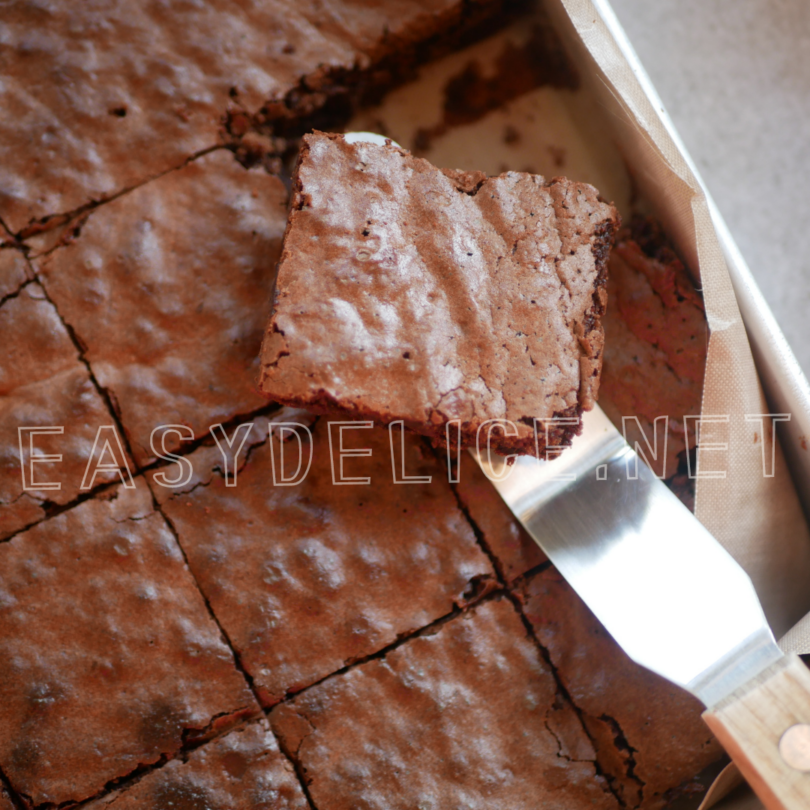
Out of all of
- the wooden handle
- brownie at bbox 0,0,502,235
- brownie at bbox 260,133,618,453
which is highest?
brownie at bbox 0,0,502,235

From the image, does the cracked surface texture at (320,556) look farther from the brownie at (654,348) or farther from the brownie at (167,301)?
the brownie at (654,348)

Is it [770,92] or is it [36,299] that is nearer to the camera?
[36,299]

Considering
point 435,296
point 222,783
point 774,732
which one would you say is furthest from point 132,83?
point 774,732

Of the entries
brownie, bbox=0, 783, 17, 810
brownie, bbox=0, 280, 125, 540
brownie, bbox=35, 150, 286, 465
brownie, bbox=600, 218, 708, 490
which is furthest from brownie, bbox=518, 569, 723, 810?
brownie, bbox=0, 783, 17, 810

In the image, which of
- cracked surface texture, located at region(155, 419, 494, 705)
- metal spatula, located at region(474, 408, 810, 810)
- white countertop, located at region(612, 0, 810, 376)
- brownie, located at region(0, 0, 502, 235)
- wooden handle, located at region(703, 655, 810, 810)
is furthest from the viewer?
white countertop, located at region(612, 0, 810, 376)

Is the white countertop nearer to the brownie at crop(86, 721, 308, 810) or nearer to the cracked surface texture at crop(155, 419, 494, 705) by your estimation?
the cracked surface texture at crop(155, 419, 494, 705)

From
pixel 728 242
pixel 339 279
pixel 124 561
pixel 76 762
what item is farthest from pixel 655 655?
pixel 76 762

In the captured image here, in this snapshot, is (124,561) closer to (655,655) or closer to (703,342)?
(655,655)
